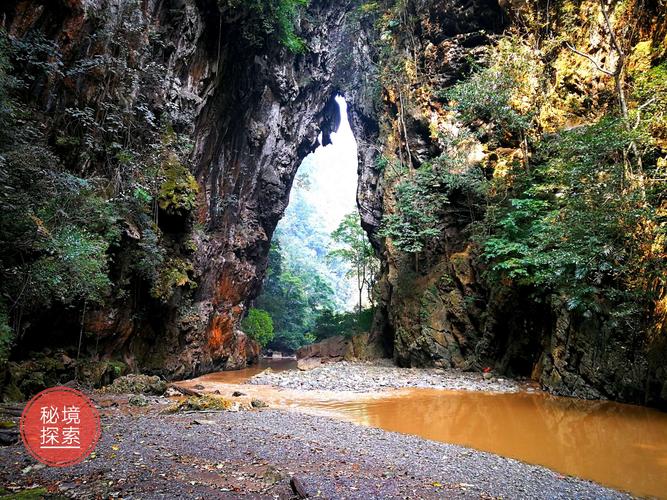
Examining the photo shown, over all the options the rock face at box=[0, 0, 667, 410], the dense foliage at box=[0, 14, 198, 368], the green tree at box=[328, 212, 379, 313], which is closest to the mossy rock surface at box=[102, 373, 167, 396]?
the rock face at box=[0, 0, 667, 410]

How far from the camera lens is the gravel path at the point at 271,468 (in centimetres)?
297

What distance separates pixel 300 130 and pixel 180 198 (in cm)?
1229

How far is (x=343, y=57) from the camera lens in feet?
80.0

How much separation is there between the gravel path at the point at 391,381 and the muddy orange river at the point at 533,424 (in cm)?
69

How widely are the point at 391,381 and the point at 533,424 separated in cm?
507

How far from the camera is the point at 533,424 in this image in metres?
6.32

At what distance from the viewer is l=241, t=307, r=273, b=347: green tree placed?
23219 mm

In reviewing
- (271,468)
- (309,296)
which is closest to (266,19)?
(271,468)

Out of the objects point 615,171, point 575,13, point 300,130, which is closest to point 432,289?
point 615,171

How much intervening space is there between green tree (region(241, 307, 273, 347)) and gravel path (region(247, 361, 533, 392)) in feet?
35.4

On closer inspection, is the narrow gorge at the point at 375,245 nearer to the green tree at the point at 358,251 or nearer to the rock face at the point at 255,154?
the rock face at the point at 255,154

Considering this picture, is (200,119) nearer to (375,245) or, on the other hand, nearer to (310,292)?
(375,245)

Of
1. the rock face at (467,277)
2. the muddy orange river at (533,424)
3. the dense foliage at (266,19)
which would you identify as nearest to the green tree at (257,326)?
the rock face at (467,277)

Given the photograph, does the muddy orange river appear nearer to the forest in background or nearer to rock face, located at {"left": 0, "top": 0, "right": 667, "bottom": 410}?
rock face, located at {"left": 0, "top": 0, "right": 667, "bottom": 410}
